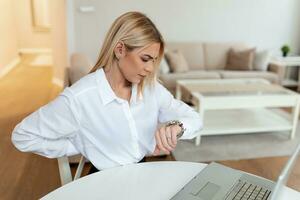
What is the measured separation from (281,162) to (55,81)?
11.2ft

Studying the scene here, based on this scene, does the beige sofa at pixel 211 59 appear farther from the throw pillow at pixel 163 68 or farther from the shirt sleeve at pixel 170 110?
the shirt sleeve at pixel 170 110

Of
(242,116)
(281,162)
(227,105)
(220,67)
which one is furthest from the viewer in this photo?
(220,67)

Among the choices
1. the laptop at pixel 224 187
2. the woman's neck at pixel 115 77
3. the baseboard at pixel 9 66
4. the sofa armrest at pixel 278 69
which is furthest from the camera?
the baseboard at pixel 9 66

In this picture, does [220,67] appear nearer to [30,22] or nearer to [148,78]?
[148,78]

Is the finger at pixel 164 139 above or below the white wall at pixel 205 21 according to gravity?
below

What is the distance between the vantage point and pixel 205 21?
4.88 m

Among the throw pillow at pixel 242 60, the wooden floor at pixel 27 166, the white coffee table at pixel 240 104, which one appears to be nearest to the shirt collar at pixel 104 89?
the wooden floor at pixel 27 166

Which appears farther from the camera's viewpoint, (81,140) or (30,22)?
(30,22)

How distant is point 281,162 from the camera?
107 inches

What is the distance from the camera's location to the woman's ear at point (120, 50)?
1120 mm

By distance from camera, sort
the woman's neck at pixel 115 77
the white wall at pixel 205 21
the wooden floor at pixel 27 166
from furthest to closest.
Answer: the white wall at pixel 205 21 < the wooden floor at pixel 27 166 < the woman's neck at pixel 115 77

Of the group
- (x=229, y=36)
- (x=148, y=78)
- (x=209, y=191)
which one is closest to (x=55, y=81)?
(x=229, y=36)

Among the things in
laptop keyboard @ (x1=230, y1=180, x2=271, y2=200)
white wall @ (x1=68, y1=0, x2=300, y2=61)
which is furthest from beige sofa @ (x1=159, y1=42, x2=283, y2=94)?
laptop keyboard @ (x1=230, y1=180, x2=271, y2=200)

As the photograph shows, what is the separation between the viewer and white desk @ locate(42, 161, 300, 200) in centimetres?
96
